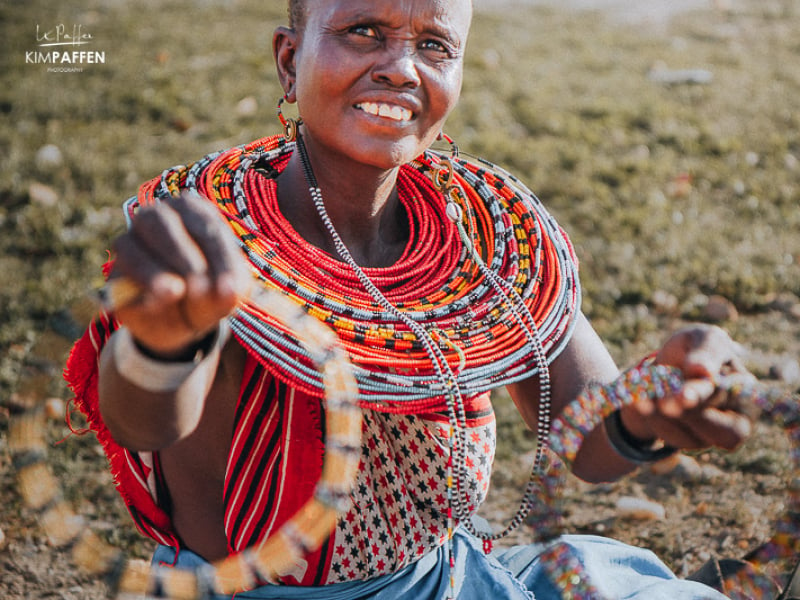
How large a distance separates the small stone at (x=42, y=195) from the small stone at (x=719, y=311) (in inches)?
146

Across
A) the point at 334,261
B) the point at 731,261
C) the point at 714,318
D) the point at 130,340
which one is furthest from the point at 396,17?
the point at 731,261

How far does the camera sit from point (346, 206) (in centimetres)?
238

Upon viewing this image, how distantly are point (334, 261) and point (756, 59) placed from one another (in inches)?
272

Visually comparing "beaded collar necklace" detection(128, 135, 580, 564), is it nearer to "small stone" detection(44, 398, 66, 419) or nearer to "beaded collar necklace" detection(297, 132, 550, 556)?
"beaded collar necklace" detection(297, 132, 550, 556)

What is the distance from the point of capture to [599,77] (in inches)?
286

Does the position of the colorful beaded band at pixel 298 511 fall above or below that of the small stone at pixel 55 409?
above

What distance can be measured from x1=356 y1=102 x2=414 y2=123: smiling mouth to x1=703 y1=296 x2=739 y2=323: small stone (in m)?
3.16

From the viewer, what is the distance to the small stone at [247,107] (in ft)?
20.4

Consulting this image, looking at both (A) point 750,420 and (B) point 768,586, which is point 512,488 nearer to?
(B) point 768,586

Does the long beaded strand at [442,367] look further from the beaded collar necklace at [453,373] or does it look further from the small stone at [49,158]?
the small stone at [49,158]

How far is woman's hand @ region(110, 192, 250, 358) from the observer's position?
1.38 metres
